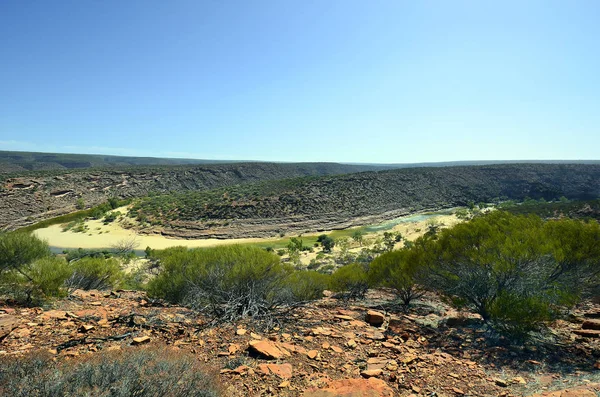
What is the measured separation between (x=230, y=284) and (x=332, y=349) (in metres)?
3.13

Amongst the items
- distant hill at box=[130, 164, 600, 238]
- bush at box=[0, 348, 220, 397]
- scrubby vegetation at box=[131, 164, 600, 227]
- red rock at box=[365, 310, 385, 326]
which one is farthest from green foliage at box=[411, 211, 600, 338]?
scrubby vegetation at box=[131, 164, 600, 227]

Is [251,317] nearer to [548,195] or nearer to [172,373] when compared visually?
[172,373]

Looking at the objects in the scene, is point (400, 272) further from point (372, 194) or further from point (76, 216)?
point (76, 216)

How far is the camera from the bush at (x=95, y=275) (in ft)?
33.4

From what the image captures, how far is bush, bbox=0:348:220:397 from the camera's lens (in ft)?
9.27

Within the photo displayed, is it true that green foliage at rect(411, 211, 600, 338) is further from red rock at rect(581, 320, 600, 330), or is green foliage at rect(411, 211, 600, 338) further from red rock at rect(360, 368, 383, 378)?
red rock at rect(360, 368, 383, 378)

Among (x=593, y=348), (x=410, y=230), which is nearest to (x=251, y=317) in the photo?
(x=593, y=348)

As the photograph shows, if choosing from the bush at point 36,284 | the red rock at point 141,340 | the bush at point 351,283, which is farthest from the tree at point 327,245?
the red rock at point 141,340

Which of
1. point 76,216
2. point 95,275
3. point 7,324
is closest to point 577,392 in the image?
point 7,324

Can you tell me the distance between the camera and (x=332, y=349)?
558 centimetres

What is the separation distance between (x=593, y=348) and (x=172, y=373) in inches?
326

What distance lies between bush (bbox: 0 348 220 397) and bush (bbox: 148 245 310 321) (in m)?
2.80

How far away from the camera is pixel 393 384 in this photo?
4.56 m

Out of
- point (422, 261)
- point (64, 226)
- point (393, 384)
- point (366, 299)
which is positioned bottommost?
point (64, 226)
